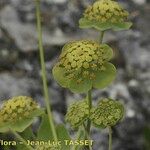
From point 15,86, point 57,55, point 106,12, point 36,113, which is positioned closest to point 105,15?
point 106,12

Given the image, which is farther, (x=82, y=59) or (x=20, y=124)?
(x=20, y=124)

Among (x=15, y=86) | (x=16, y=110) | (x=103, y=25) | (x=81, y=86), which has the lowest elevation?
(x=15, y=86)

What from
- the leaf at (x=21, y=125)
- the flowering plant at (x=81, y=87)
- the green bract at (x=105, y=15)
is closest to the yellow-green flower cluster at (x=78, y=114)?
the flowering plant at (x=81, y=87)

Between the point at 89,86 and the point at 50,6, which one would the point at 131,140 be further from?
the point at 89,86

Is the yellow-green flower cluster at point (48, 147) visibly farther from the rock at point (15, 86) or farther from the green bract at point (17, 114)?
the rock at point (15, 86)

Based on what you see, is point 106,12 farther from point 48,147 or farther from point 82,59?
point 48,147

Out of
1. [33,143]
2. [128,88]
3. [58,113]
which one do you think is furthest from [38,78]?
[33,143]
